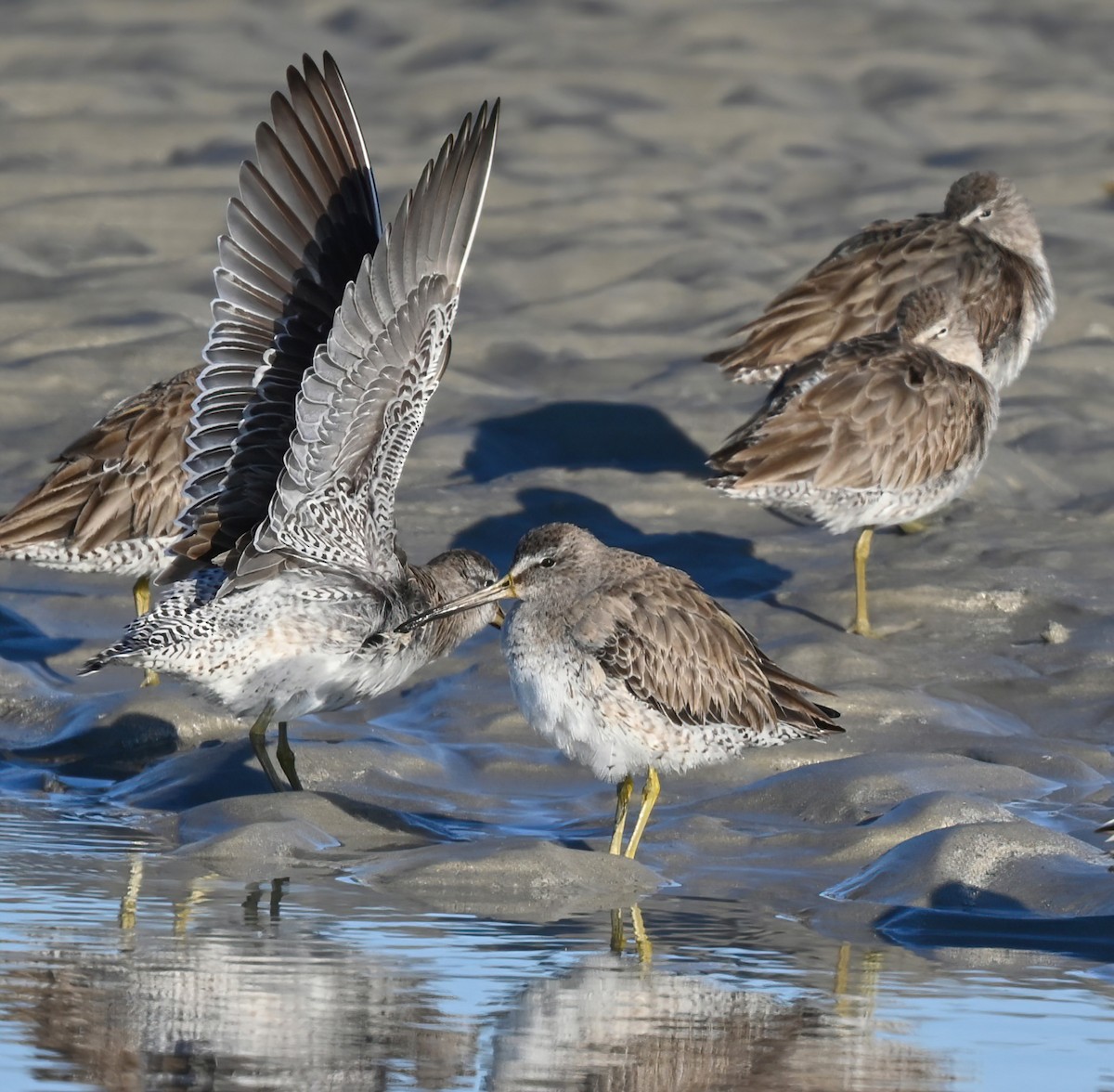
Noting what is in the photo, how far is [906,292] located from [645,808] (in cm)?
492

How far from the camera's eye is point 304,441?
7.19 meters

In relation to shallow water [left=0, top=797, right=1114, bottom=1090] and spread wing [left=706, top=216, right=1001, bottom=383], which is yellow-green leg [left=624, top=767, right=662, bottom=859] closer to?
shallow water [left=0, top=797, right=1114, bottom=1090]

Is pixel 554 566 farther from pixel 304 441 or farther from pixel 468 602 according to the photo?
pixel 304 441

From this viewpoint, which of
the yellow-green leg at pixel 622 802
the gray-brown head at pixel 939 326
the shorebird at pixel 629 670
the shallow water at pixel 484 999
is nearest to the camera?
the shallow water at pixel 484 999

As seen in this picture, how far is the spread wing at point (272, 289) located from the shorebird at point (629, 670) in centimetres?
80

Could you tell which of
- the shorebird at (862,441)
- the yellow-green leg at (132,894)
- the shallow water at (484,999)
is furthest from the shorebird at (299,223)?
Result: the shorebird at (862,441)

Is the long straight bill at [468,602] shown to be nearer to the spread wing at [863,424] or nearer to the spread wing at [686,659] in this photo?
the spread wing at [686,659]

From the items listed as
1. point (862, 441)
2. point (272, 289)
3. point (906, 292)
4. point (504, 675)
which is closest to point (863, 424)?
point (862, 441)

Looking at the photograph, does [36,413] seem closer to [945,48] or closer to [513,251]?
[513,251]

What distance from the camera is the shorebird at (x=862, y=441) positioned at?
31.1 feet

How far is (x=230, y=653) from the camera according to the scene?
743 cm

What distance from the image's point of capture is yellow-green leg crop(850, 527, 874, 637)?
30.8ft

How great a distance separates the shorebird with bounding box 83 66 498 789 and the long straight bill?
0.10 m

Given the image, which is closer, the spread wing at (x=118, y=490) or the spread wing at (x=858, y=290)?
the spread wing at (x=118, y=490)
